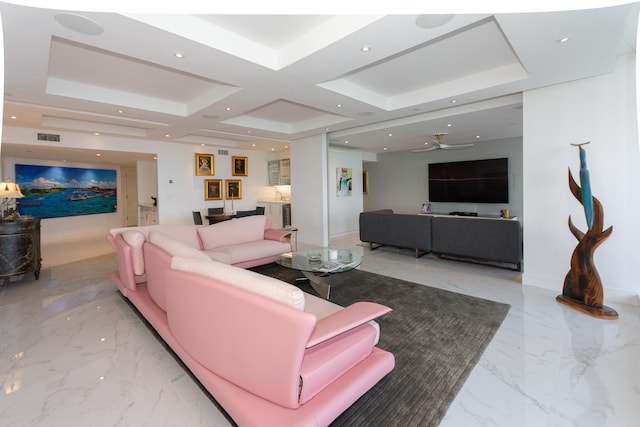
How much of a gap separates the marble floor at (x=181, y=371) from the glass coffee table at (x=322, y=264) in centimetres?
162

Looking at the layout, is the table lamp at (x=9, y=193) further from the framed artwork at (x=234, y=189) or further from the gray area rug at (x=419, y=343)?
the framed artwork at (x=234, y=189)

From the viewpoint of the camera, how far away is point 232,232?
513 centimetres

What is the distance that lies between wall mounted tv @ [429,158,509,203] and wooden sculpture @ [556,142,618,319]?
15.2 ft

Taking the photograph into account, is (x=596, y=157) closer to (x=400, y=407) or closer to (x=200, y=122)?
(x=400, y=407)

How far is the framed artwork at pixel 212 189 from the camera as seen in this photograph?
861cm

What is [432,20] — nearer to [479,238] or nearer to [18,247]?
[479,238]

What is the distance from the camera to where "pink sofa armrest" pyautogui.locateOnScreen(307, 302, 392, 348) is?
1624 millimetres

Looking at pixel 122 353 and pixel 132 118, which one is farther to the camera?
pixel 132 118

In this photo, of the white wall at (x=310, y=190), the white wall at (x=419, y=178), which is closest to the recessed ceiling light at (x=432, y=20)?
the white wall at (x=310, y=190)

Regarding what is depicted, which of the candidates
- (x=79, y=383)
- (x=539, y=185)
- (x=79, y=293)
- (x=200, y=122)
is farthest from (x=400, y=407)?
(x=200, y=122)

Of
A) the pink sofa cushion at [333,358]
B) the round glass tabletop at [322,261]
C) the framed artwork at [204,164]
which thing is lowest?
the pink sofa cushion at [333,358]

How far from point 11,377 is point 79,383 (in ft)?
1.87

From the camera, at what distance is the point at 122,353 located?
8.51ft

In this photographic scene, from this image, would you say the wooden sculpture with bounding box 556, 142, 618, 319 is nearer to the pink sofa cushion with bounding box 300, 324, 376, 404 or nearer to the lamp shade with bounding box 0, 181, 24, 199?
the pink sofa cushion with bounding box 300, 324, 376, 404
